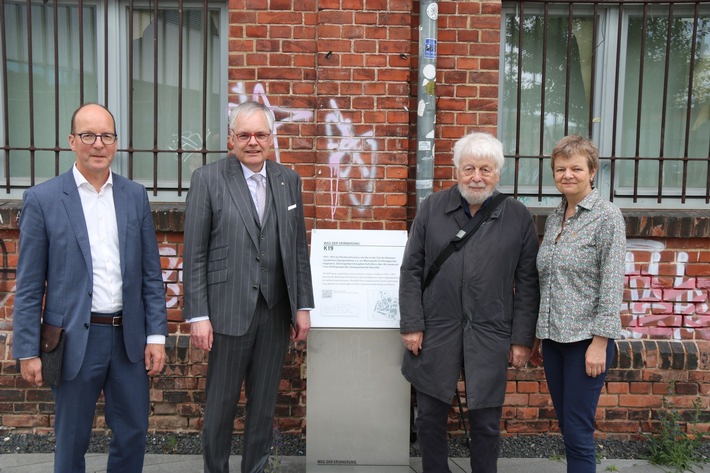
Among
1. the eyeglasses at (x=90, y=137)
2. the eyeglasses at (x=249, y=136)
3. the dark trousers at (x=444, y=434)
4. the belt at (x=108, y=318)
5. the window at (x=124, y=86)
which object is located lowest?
the dark trousers at (x=444, y=434)

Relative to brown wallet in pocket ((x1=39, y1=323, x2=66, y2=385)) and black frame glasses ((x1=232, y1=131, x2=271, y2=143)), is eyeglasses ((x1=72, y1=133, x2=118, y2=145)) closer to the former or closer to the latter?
black frame glasses ((x1=232, y1=131, x2=271, y2=143))

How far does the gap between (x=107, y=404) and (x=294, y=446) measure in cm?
157

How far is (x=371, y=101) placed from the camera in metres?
3.99

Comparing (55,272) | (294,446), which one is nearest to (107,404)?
(55,272)

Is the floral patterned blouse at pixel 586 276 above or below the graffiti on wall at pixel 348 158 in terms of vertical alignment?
below

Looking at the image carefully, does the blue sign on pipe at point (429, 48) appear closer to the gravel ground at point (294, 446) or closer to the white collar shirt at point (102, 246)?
the white collar shirt at point (102, 246)

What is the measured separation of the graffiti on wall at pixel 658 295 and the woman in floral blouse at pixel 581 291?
1440 millimetres

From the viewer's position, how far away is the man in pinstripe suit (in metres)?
3.01

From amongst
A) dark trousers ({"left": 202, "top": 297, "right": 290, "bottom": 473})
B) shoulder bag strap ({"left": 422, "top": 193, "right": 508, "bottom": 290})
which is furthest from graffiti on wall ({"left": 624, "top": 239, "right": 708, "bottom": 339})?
dark trousers ({"left": 202, "top": 297, "right": 290, "bottom": 473})

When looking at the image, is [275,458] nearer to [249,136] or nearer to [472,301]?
[472,301]

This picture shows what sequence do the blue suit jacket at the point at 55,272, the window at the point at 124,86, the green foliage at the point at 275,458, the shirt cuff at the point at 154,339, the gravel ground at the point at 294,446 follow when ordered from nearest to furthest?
the blue suit jacket at the point at 55,272, the shirt cuff at the point at 154,339, the green foliage at the point at 275,458, the gravel ground at the point at 294,446, the window at the point at 124,86

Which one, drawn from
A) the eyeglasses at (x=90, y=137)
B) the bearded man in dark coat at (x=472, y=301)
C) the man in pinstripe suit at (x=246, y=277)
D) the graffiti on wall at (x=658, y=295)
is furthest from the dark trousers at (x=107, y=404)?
the graffiti on wall at (x=658, y=295)

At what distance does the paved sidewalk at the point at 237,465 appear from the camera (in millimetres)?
3863

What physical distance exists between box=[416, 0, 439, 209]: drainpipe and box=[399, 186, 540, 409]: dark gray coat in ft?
2.43
